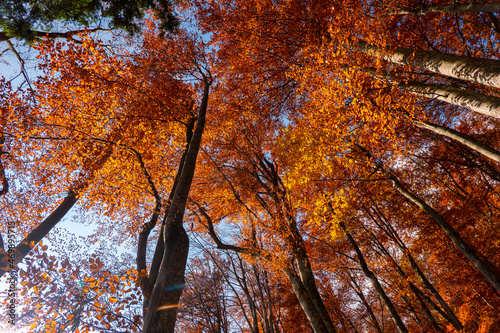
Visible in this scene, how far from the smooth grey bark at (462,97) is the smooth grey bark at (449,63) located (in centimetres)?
32

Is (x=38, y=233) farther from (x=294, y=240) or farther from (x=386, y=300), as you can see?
(x=386, y=300)

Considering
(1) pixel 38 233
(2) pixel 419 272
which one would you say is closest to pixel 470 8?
(2) pixel 419 272

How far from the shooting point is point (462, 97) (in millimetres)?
3814

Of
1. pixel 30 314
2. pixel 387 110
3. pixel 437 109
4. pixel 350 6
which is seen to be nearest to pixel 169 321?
pixel 387 110

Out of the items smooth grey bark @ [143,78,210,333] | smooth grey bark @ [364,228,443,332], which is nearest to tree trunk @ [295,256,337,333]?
smooth grey bark @ [143,78,210,333]

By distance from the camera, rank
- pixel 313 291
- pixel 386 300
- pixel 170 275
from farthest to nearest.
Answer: pixel 386 300, pixel 313 291, pixel 170 275

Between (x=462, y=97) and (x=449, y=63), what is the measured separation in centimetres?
69

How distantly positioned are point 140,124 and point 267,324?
919cm

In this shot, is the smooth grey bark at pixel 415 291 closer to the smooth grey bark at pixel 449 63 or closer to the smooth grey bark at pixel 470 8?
the smooth grey bark at pixel 449 63

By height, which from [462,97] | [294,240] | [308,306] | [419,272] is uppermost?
[294,240]

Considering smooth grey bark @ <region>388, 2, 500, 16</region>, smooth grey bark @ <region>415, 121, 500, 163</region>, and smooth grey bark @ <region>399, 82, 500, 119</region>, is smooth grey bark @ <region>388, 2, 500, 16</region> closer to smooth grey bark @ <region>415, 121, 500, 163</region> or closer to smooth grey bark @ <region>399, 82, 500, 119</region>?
smooth grey bark @ <region>399, 82, 500, 119</region>

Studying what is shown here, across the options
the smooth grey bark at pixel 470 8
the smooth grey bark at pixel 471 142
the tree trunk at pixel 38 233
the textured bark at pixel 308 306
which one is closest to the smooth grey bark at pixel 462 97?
the smooth grey bark at pixel 471 142

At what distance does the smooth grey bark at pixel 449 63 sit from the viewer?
320 centimetres

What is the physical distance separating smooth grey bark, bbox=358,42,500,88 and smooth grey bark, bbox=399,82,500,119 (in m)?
0.32
